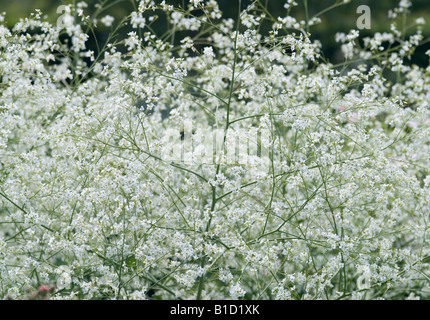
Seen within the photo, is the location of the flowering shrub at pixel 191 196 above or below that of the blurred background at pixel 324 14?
below

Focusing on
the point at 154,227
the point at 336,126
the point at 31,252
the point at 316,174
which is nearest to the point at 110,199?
the point at 154,227

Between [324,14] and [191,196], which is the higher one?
[324,14]

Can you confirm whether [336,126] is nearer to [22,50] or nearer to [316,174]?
[316,174]

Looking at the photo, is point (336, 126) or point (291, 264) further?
point (291, 264)

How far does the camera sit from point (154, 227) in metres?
2.93

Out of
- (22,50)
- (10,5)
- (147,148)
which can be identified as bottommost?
(147,148)

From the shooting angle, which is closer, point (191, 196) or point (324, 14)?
point (191, 196)

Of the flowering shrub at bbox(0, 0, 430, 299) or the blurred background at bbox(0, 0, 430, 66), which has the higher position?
the blurred background at bbox(0, 0, 430, 66)

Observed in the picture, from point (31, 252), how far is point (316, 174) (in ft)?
5.45

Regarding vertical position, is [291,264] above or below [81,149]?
below

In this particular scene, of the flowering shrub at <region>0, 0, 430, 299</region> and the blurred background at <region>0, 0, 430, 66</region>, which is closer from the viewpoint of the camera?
the flowering shrub at <region>0, 0, 430, 299</region>

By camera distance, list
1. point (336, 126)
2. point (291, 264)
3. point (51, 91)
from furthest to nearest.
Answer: point (51, 91), point (291, 264), point (336, 126)

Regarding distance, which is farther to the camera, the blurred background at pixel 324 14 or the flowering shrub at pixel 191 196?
the blurred background at pixel 324 14
